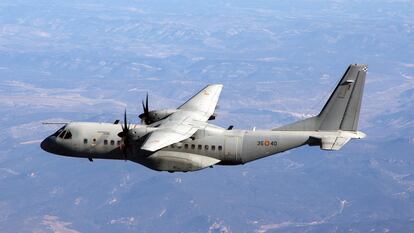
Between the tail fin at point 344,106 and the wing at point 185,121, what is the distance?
38.3 feet

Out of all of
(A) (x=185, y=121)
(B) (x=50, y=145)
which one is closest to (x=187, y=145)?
(A) (x=185, y=121)

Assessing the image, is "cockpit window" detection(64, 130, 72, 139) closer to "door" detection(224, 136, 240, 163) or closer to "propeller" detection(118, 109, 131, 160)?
"propeller" detection(118, 109, 131, 160)

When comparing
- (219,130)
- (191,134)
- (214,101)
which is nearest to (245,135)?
(219,130)

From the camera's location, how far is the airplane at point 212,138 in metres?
62.9

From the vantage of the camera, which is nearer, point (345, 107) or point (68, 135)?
point (345, 107)

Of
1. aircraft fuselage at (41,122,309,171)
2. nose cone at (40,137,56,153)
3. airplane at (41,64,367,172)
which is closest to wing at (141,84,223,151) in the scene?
airplane at (41,64,367,172)

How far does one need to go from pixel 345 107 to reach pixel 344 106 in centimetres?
14

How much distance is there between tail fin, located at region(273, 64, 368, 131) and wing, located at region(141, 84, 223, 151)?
11.7 m

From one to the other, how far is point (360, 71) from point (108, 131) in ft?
85.4

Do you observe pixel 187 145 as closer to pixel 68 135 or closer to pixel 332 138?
pixel 68 135

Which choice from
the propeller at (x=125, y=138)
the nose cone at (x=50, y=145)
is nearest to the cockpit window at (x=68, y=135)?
the nose cone at (x=50, y=145)

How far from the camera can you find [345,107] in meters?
63.9

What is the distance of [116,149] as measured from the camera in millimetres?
66000

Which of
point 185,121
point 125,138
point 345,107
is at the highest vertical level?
point 345,107
